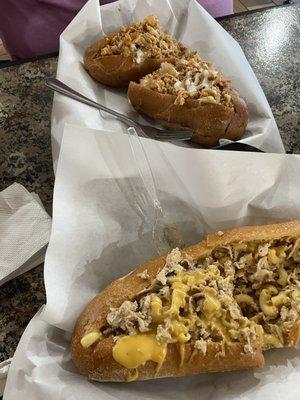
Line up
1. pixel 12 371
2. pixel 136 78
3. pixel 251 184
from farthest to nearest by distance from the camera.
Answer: pixel 136 78 < pixel 251 184 < pixel 12 371

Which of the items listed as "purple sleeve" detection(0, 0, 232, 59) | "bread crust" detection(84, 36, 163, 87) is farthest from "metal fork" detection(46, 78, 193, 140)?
"purple sleeve" detection(0, 0, 232, 59)

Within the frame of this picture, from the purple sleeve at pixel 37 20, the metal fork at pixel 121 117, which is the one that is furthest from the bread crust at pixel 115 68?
the purple sleeve at pixel 37 20

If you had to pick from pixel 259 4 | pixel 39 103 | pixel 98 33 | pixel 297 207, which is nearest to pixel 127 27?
pixel 98 33

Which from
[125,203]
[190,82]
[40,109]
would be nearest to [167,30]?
[190,82]

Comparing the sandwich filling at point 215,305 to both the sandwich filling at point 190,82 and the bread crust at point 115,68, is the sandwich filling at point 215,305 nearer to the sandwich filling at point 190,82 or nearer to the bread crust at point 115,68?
the sandwich filling at point 190,82

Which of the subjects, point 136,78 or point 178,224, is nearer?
point 178,224

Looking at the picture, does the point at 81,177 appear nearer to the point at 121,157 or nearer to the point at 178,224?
the point at 121,157
